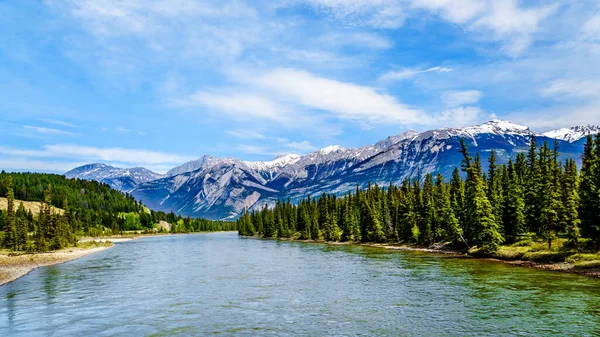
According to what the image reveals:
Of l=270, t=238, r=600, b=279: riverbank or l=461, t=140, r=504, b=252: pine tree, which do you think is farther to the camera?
l=461, t=140, r=504, b=252: pine tree

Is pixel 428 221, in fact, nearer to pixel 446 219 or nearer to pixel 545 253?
pixel 446 219

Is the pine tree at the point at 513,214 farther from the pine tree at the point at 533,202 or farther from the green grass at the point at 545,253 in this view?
the green grass at the point at 545,253

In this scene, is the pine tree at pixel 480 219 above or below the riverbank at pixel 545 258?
above

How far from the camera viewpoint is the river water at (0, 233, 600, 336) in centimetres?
3381

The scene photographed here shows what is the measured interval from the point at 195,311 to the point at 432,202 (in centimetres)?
10009

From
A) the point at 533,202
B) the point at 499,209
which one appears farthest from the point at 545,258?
the point at 533,202

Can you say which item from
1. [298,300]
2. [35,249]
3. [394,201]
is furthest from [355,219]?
[298,300]

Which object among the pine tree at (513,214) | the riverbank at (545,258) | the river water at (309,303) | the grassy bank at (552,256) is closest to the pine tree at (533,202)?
the pine tree at (513,214)

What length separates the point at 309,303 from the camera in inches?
1763

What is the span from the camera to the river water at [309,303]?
111 ft

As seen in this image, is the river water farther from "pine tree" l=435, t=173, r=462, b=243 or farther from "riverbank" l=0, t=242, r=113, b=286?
"pine tree" l=435, t=173, r=462, b=243

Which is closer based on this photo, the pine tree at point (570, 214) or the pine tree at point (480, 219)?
the pine tree at point (570, 214)

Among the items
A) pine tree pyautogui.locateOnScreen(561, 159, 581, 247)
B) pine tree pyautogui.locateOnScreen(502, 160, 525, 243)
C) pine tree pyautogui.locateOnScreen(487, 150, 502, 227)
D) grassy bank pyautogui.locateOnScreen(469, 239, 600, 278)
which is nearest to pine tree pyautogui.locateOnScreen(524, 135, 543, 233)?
pine tree pyautogui.locateOnScreen(502, 160, 525, 243)

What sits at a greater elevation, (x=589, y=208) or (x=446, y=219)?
(x=589, y=208)
